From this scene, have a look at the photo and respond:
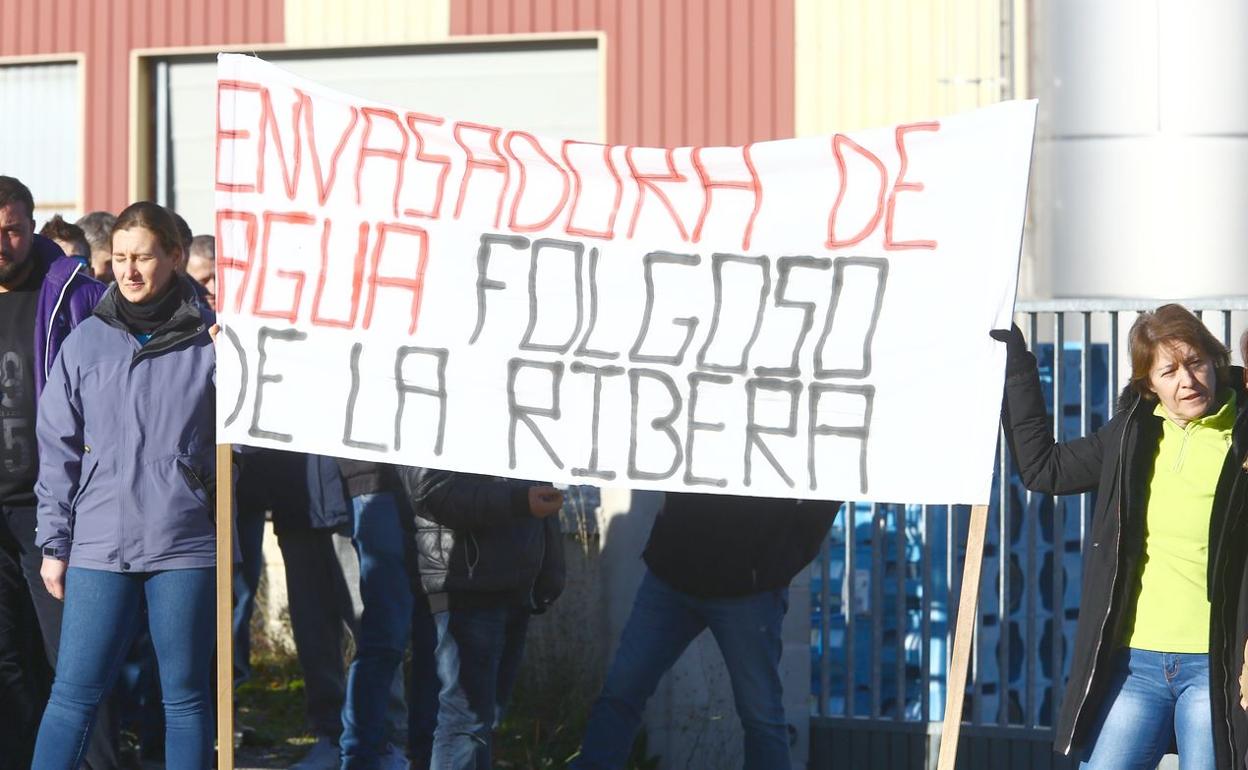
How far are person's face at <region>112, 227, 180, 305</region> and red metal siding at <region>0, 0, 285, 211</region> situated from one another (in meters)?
7.46

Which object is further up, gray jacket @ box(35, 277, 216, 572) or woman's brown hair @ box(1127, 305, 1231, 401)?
woman's brown hair @ box(1127, 305, 1231, 401)

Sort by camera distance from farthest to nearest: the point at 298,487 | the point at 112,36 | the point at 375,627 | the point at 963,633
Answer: the point at 112,36
the point at 298,487
the point at 375,627
the point at 963,633

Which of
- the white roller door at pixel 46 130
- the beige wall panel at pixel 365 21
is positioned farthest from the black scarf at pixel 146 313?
the white roller door at pixel 46 130

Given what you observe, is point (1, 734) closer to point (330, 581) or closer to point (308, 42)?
point (330, 581)

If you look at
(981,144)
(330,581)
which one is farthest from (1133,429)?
(330,581)

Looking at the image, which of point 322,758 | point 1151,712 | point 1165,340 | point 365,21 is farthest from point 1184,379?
point 365,21

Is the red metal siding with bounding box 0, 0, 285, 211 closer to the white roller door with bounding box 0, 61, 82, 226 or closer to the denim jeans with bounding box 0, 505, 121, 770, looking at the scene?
the white roller door with bounding box 0, 61, 82, 226

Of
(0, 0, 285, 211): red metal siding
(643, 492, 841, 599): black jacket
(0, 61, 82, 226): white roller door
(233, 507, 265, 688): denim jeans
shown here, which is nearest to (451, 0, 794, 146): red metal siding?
(0, 0, 285, 211): red metal siding

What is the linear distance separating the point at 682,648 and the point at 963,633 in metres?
1.30

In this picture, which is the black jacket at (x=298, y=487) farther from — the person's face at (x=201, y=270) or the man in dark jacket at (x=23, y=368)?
the person's face at (x=201, y=270)

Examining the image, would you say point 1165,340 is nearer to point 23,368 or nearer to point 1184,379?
point 1184,379

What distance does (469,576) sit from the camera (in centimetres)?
523

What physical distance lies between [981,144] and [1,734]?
3610mm

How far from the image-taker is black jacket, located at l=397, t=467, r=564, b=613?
5.23 m
